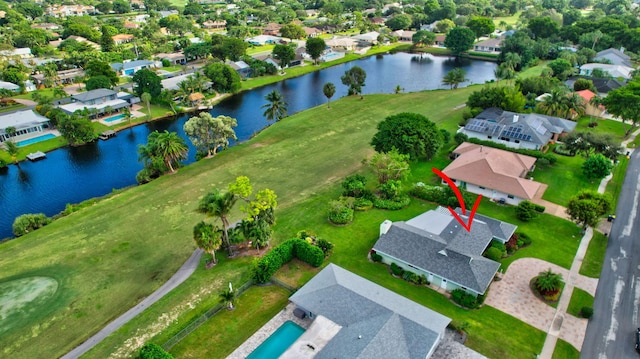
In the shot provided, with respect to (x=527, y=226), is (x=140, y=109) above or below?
above

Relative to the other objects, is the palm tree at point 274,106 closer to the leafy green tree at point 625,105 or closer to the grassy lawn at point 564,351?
the leafy green tree at point 625,105

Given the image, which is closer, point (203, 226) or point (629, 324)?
point (629, 324)

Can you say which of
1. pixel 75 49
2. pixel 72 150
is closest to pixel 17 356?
pixel 72 150

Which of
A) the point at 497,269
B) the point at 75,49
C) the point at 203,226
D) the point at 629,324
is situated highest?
the point at 75,49

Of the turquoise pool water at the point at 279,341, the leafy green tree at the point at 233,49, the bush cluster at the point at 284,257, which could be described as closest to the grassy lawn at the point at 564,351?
the turquoise pool water at the point at 279,341

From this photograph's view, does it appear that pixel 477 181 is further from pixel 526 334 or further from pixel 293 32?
pixel 293 32

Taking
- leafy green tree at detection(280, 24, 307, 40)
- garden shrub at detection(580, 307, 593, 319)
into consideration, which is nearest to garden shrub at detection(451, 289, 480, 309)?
garden shrub at detection(580, 307, 593, 319)

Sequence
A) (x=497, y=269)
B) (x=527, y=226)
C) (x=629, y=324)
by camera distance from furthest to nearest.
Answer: (x=527, y=226) < (x=497, y=269) < (x=629, y=324)
